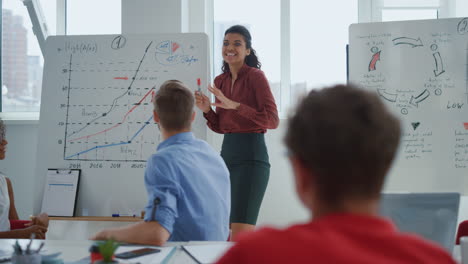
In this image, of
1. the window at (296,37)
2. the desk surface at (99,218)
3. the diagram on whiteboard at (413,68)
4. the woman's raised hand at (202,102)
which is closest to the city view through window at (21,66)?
the desk surface at (99,218)

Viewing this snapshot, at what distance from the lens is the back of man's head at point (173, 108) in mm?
1798

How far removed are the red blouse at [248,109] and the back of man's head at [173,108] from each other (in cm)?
124

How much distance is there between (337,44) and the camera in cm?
420

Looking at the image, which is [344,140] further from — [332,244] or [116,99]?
[116,99]

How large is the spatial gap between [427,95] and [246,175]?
1492 millimetres

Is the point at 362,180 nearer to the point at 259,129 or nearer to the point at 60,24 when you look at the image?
the point at 259,129

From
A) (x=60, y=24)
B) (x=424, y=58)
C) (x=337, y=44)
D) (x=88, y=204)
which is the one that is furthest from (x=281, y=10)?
(x=88, y=204)

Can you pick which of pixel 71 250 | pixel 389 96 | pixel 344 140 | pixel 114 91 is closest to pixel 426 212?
pixel 344 140

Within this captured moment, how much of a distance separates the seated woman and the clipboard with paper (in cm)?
31

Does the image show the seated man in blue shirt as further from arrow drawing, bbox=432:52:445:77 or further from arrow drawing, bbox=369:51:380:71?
arrow drawing, bbox=432:52:445:77

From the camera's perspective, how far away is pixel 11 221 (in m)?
2.74

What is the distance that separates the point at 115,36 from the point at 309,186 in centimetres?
300

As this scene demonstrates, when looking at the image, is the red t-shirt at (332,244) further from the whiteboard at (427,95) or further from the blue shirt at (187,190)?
the whiteboard at (427,95)

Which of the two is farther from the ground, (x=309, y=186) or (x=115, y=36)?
(x=115, y=36)
